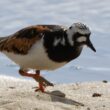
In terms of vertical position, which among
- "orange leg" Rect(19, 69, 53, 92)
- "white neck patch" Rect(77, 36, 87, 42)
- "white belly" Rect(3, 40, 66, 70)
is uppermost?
"white neck patch" Rect(77, 36, 87, 42)

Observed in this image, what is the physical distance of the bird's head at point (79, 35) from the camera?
727 centimetres

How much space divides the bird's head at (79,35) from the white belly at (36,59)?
1.16ft

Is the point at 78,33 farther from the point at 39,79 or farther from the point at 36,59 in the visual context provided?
the point at 39,79

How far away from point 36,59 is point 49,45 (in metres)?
0.26

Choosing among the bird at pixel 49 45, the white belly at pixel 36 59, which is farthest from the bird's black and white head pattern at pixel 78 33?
the white belly at pixel 36 59

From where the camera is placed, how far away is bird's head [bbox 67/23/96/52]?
7270mm

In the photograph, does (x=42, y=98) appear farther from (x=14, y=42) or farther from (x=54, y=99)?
(x=14, y=42)

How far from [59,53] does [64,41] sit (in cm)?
16

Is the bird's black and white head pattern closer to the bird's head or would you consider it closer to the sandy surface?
the bird's head

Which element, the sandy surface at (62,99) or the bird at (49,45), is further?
the bird at (49,45)

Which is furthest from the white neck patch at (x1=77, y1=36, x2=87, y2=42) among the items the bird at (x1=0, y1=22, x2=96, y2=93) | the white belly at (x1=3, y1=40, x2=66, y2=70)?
the white belly at (x1=3, y1=40, x2=66, y2=70)

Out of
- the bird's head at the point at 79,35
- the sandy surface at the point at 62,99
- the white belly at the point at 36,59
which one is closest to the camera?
the sandy surface at the point at 62,99

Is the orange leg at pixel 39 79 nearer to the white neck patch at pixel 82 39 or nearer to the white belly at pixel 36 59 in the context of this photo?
the white belly at pixel 36 59

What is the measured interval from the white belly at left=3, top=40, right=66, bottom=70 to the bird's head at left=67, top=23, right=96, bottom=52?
1.16 ft
